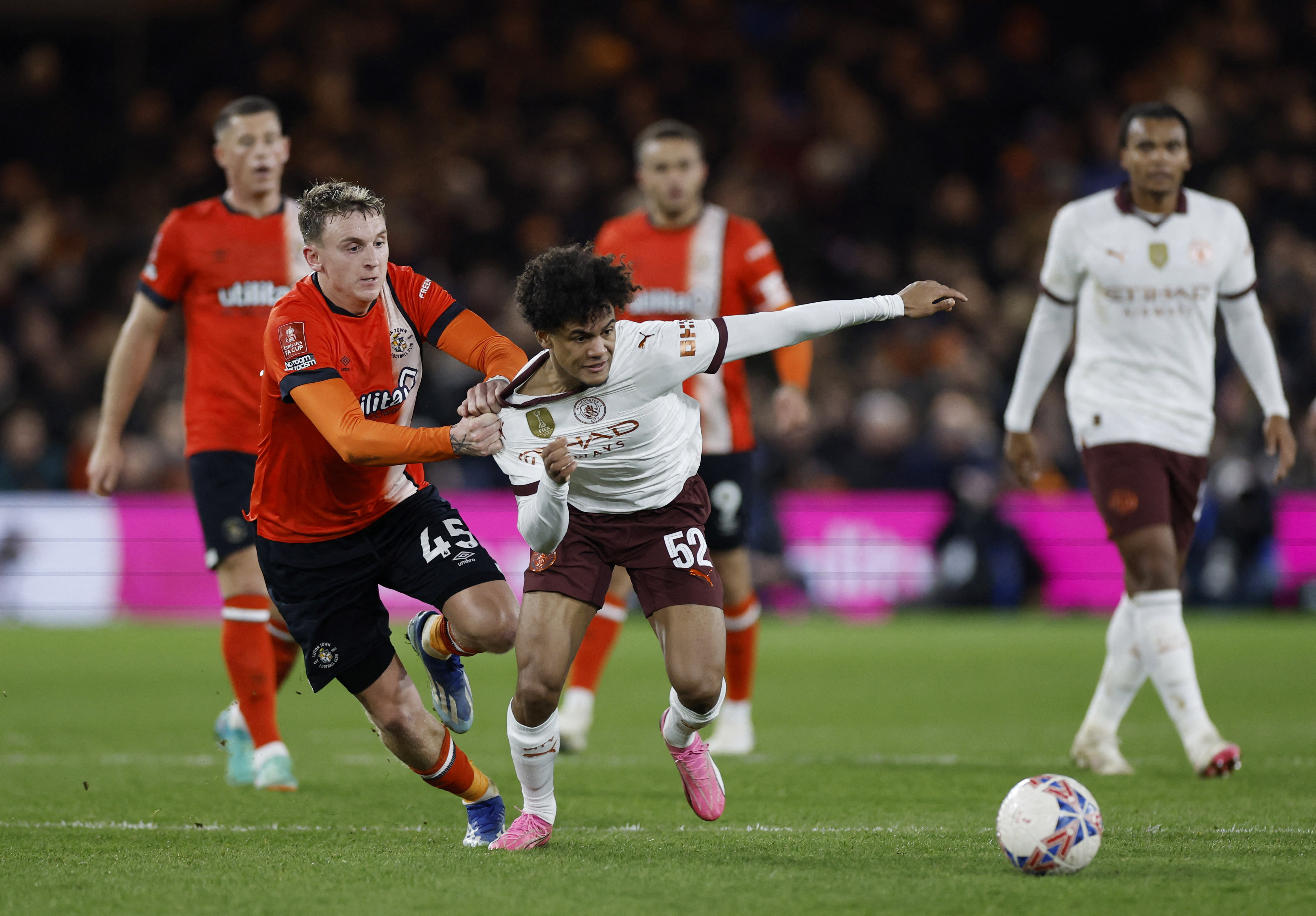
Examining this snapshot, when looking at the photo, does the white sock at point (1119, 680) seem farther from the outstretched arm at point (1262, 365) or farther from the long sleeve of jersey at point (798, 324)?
the long sleeve of jersey at point (798, 324)

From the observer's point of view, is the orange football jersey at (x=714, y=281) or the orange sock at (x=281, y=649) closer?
the orange sock at (x=281, y=649)

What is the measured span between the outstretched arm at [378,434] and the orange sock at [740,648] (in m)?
2.87

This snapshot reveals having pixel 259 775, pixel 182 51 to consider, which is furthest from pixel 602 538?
pixel 182 51

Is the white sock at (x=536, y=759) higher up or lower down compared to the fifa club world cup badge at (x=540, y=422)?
lower down

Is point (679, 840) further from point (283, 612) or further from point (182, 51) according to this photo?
point (182, 51)

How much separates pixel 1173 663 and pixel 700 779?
216 centimetres

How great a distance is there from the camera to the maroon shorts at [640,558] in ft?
16.4

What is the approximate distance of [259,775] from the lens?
6.14 meters

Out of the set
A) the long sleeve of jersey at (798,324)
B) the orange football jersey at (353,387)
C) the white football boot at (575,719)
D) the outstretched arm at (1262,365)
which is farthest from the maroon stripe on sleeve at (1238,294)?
the white football boot at (575,719)

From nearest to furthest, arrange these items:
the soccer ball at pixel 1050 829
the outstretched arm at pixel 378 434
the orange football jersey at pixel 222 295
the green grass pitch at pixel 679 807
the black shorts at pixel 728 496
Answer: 1. the green grass pitch at pixel 679 807
2. the soccer ball at pixel 1050 829
3. the outstretched arm at pixel 378 434
4. the orange football jersey at pixel 222 295
5. the black shorts at pixel 728 496

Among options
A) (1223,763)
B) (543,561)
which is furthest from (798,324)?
(1223,763)

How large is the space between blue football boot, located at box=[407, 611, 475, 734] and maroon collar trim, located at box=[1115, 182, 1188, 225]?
3.36m

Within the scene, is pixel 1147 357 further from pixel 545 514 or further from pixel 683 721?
pixel 545 514

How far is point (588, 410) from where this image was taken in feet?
16.0
